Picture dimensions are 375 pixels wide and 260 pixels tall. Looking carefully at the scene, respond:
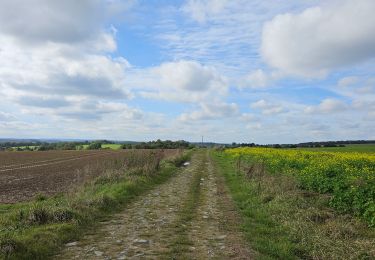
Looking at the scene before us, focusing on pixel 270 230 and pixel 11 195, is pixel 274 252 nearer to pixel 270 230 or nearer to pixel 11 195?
pixel 270 230

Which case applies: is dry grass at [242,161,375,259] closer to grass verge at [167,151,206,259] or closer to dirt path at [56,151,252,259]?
dirt path at [56,151,252,259]

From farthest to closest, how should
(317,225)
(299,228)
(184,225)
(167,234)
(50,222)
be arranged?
1. (184,225)
2. (317,225)
3. (50,222)
4. (299,228)
5. (167,234)

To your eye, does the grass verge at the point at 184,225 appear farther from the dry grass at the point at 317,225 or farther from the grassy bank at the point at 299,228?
the dry grass at the point at 317,225

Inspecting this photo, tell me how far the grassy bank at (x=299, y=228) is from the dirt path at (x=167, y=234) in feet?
2.00

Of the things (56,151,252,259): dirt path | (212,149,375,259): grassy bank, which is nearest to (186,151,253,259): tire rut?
(56,151,252,259): dirt path

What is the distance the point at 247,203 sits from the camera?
16031 millimetres

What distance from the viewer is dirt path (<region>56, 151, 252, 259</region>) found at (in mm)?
8414

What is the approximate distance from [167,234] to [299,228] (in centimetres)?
351

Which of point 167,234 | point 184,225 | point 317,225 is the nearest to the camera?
point 167,234

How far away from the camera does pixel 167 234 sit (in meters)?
10.2

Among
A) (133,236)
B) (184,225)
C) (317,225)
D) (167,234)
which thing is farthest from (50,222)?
(317,225)

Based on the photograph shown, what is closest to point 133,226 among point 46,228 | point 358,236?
point 46,228

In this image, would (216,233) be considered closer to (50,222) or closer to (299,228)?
(299,228)

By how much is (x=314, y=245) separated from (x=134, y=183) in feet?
40.2
